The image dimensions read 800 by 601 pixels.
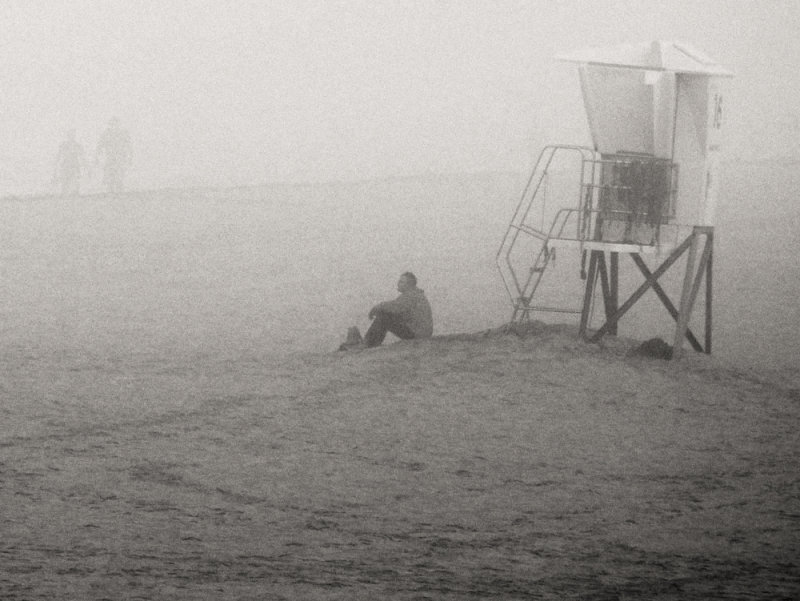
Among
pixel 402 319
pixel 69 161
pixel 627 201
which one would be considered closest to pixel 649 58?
pixel 627 201

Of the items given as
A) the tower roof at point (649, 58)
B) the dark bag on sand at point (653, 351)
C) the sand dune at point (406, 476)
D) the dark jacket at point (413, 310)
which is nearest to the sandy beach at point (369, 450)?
the sand dune at point (406, 476)

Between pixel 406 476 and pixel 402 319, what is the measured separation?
5278 mm

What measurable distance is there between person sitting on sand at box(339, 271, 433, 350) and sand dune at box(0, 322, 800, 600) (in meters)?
0.36

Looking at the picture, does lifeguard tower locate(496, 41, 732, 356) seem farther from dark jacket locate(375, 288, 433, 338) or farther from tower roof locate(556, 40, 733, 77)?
dark jacket locate(375, 288, 433, 338)

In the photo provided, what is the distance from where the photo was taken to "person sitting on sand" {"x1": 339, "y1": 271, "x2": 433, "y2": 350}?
47.3 ft

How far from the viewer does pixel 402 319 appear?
47.7 ft

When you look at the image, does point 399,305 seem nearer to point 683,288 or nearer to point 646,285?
point 646,285

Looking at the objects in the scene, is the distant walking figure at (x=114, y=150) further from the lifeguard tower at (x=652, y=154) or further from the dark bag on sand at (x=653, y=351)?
the dark bag on sand at (x=653, y=351)

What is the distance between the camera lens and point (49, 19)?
227ft

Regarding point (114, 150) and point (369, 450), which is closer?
point (369, 450)

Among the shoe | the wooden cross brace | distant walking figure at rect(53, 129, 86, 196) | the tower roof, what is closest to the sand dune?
the wooden cross brace

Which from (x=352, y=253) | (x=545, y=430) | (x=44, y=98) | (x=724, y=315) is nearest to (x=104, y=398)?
(x=545, y=430)

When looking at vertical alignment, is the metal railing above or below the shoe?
above

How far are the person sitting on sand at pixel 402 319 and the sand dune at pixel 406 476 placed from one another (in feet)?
1.17
